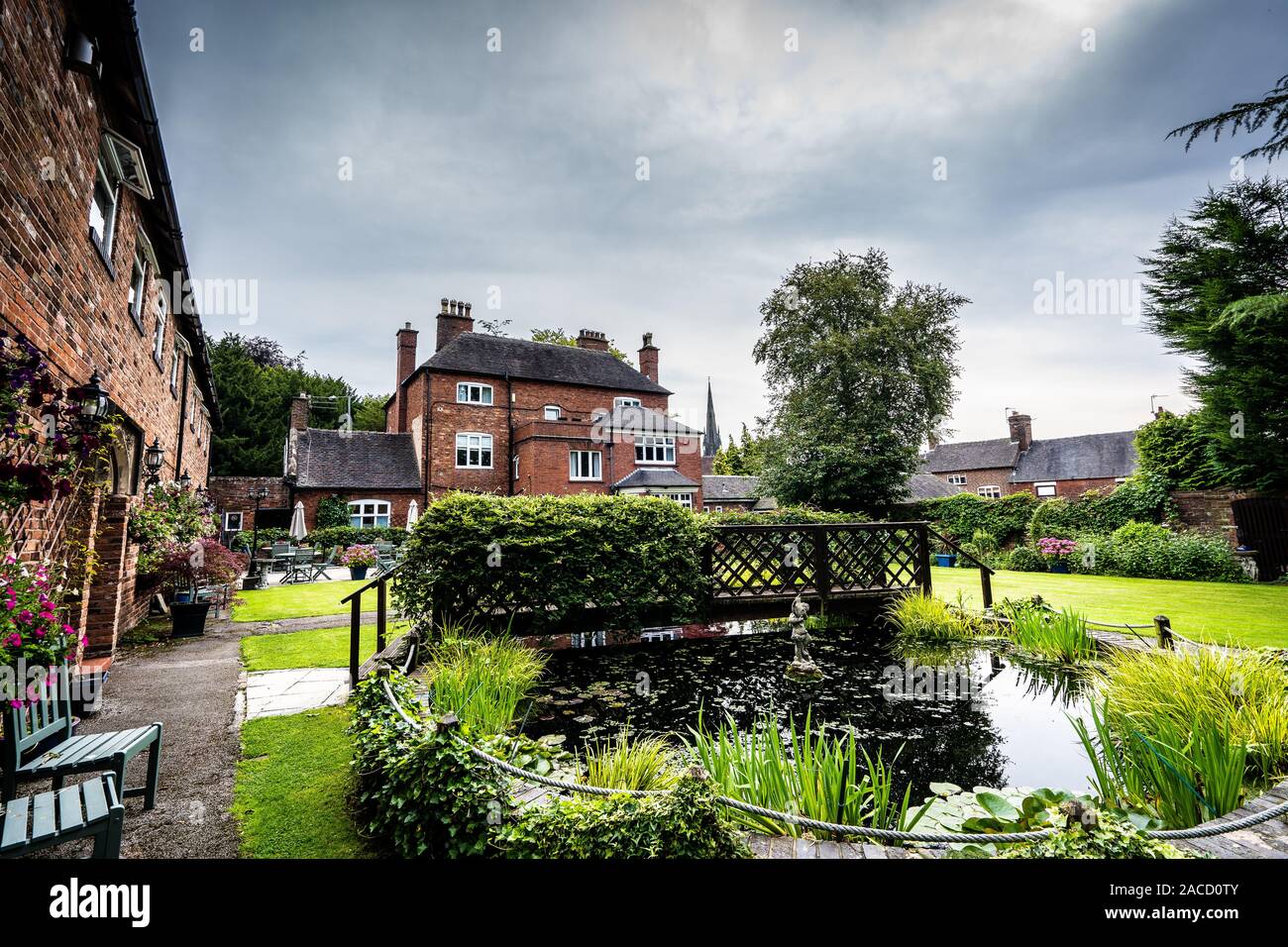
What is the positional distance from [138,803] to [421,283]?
79.7 ft

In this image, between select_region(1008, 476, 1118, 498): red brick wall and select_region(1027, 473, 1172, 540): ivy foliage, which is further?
select_region(1008, 476, 1118, 498): red brick wall

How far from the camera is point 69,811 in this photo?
2.26 meters

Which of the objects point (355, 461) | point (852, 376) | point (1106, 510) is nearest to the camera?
point (1106, 510)

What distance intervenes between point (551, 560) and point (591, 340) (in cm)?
2723

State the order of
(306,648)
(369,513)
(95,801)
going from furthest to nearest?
(369,513), (306,648), (95,801)

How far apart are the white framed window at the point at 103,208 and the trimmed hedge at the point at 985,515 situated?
23953 millimetres

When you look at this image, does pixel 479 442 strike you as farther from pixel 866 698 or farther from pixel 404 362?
pixel 866 698

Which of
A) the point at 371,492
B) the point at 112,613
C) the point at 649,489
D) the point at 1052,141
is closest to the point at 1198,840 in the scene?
the point at 112,613

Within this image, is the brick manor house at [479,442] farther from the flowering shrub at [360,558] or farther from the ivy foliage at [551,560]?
the ivy foliage at [551,560]

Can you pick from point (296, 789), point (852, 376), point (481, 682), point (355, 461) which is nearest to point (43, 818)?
point (296, 789)

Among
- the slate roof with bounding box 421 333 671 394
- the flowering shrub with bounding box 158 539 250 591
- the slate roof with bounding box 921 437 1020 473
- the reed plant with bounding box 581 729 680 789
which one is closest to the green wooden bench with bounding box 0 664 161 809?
the reed plant with bounding box 581 729 680 789

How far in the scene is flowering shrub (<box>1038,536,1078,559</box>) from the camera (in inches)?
646

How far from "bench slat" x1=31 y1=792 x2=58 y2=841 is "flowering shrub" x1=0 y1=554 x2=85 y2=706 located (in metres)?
0.78

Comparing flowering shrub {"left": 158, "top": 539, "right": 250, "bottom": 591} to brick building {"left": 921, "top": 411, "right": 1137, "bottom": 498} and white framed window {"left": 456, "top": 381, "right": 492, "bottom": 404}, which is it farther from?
brick building {"left": 921, "top": 411, "right": 1137, "bottom": 498}
